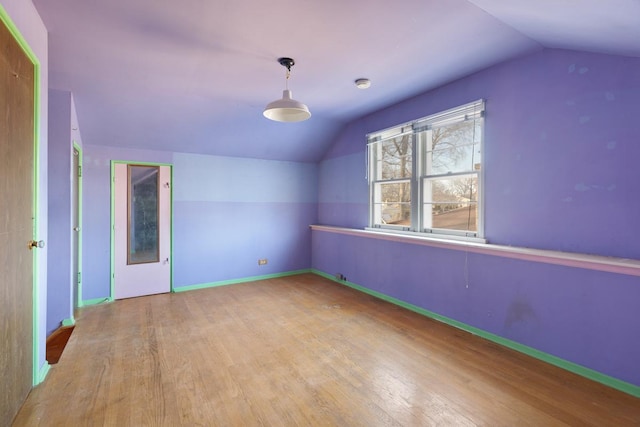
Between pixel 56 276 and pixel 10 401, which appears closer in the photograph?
pixel 10 401

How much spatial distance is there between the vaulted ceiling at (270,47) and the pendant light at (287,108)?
115 mm

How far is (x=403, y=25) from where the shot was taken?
2.25m

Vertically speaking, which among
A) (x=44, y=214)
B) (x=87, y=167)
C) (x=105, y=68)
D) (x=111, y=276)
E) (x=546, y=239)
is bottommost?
(x=111, y=276)

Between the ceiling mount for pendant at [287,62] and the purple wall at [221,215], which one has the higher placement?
the ceiling mount for pendant at [287,62]

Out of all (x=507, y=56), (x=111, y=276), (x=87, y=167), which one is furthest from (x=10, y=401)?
(x=507, y=56)

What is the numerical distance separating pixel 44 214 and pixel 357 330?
114 inches

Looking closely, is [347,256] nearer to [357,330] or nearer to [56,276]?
[357,330]

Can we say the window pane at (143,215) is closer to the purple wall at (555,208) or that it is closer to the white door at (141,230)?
the white door at (141,230)

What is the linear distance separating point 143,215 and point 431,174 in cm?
400

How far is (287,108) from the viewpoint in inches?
95.7

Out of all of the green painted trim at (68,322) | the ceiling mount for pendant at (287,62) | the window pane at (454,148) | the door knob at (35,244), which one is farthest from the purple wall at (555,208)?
the green painted trim at (68,322)

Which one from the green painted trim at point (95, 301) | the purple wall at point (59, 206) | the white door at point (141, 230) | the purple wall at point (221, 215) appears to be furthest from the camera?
the white door at point (141, 230)

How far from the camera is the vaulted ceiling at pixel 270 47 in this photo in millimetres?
2002

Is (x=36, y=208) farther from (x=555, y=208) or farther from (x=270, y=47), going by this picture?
(x=555, y=208)
